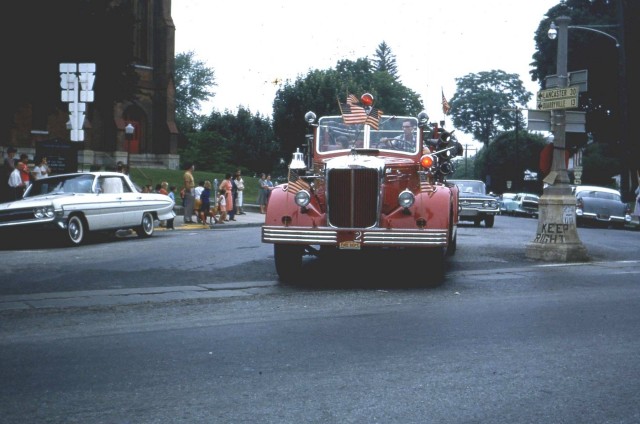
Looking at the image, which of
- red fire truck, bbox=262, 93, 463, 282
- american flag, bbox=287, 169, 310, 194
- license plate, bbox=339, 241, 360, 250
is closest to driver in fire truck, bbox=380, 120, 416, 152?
red fire truck, bbox=262, 93, 463, 282

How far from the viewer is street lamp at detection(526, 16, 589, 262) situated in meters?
15.0

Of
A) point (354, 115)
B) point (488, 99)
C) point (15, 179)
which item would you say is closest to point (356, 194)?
point (354, 115)

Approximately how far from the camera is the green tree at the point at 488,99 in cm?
10706

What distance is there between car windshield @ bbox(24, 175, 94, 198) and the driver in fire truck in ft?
28.3

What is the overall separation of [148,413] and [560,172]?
1186 centimetres

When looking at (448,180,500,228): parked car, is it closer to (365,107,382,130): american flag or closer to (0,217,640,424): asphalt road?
(365,107,382,130): american flag

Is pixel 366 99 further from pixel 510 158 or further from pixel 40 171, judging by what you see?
pixel 510 158

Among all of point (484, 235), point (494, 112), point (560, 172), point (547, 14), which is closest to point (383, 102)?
point (494, 112)

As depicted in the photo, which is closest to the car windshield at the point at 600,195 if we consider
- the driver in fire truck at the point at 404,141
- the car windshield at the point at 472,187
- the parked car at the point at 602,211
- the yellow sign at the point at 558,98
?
the parked car at the point at 602,211

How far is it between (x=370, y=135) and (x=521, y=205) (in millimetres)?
37071

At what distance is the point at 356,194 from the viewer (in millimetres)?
11398

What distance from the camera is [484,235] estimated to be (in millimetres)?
22359

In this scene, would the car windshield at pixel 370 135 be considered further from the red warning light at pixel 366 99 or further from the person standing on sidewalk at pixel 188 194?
the person standing on sidewalk at pixel 188 194

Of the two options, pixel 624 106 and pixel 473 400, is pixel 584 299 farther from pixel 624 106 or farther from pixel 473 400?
pixel 624 106
